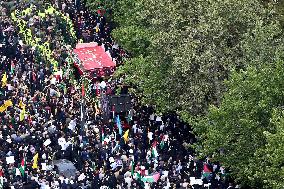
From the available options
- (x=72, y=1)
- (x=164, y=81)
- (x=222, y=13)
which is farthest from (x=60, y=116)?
(x=72, y=1)

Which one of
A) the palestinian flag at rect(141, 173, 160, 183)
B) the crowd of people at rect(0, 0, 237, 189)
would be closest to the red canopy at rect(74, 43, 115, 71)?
the crowd of people at rect(0, 0, 237, 189)

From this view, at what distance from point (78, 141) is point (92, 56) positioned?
39.2 feet

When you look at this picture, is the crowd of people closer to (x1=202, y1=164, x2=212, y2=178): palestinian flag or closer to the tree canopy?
(x1=202, y1=164, x2=212, y2=178): palestinian flag

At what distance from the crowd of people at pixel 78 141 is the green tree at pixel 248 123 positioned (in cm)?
139

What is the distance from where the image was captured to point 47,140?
128 feet

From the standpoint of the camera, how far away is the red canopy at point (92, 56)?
50000mm

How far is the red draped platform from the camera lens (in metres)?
49.7

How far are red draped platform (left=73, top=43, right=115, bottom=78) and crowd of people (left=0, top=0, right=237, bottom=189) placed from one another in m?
1.11

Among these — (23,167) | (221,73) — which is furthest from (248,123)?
(23,167)

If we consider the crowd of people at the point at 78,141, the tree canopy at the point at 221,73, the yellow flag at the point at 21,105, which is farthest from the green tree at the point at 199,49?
the yellow flag at the point at 21,105

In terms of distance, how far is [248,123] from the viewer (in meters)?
36.8

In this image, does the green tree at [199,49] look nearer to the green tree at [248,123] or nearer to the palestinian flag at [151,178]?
the green tree at [248,123]

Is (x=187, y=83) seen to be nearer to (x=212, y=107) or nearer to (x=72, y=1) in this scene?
(x=212, y=107)

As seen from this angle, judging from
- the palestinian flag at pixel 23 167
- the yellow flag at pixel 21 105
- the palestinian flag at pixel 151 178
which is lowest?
the palestinian flag at pixel 151 178
